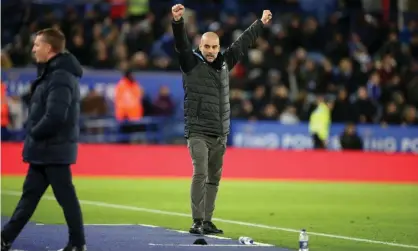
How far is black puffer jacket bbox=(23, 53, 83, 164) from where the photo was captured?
10031 millimetres

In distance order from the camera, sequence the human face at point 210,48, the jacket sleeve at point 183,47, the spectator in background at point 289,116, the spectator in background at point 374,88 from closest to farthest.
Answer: the jacket sleeve at point 183,47 → the human face at point 210,48 → the spectator in background at point 289,116 → the spectator in background at point 374,88

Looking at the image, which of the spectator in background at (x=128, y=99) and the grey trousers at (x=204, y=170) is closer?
the grey trousers at (x=204, y=170)

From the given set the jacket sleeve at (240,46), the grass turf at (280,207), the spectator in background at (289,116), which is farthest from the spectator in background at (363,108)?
the jacket sleeve at (240,46)

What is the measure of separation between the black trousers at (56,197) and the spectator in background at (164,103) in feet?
61.6

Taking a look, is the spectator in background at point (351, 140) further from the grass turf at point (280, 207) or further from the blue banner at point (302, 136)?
the grass turf at point (280, 207)

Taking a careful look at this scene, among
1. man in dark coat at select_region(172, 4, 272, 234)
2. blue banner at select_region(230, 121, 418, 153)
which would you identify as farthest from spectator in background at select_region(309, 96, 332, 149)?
man in dark coat at select_region(172, 4, 272, 234)

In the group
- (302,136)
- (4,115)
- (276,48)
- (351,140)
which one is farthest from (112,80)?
(351,140)

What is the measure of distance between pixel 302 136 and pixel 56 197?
60.8 feet

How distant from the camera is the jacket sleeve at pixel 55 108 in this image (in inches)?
393

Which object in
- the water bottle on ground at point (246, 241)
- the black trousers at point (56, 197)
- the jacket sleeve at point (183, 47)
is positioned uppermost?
the jacket sleeve at point (183, 47)

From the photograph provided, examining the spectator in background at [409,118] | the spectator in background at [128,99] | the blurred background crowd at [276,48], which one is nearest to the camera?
the spectator in background at [409,118]

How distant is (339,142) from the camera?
92.2ft

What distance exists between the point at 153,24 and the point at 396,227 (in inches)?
742

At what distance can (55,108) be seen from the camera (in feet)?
32.8
